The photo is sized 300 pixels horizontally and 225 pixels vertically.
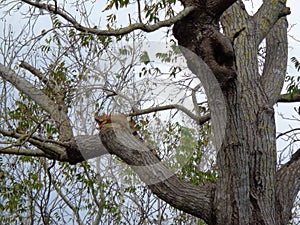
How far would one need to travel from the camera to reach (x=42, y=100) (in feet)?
12.5

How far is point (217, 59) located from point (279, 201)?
973mm

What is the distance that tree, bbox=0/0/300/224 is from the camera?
2795 mm

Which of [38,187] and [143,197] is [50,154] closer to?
[38,187]

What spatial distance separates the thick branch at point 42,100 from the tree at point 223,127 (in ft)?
0.05

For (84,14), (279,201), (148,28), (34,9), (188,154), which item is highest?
(84,14)

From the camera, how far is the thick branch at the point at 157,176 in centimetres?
306

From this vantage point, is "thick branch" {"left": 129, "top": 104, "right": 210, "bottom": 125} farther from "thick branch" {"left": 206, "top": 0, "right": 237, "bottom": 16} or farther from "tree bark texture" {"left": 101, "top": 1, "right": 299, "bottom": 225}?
"thick branch" {"left": 206, "top": 0, "right": 237, "bottom": 16}

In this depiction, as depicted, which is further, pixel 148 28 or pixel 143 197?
pixel 143 197

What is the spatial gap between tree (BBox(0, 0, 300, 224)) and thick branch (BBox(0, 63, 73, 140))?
0.02 meters

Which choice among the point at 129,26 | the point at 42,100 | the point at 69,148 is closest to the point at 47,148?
the point at 69,148

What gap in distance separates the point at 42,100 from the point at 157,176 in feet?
3.89

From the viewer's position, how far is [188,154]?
3.35 metres

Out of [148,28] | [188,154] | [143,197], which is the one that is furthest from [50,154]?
[143,197]

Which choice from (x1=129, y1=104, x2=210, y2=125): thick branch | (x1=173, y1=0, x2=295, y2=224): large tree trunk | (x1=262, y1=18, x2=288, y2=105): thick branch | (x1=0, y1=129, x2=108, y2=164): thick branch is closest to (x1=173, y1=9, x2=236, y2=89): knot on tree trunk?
(x1=173, y1=0, x2=295, y2=224): large tree trunk
